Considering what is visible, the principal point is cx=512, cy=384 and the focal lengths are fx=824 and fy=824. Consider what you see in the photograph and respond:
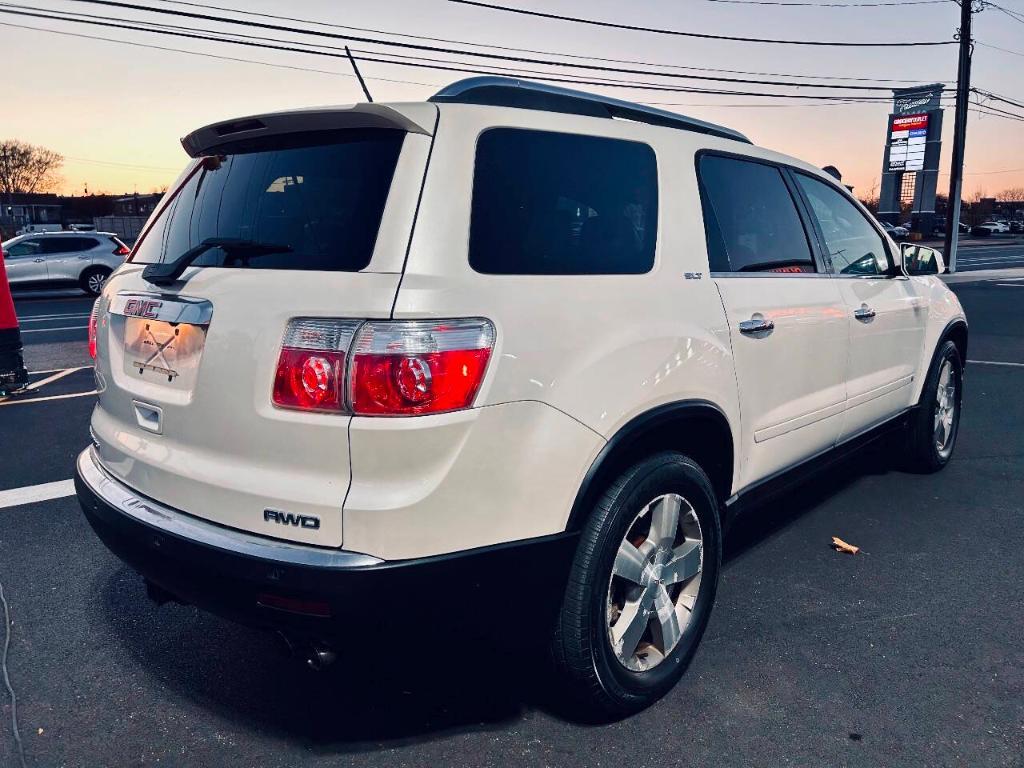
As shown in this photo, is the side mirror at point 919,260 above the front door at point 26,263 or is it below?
above

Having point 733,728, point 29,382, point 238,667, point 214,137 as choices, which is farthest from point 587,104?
point 29,382

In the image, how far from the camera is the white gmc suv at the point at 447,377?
6.73 ft

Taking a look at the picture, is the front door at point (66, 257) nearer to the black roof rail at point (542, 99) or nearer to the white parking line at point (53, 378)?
the white parking line at point (53, 378)

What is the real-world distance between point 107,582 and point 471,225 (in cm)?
256

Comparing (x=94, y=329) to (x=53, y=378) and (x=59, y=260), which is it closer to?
(x=53, y=378)

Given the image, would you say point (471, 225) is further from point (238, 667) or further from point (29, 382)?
point (29, 382)

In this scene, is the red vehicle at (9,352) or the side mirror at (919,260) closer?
the side mirror at (919,260)

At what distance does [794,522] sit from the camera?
4.43 metres

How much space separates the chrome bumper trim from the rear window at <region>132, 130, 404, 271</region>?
28.8 inches

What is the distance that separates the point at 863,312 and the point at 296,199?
2.80 meters

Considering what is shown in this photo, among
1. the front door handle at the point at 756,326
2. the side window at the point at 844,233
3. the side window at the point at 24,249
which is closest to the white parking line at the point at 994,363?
the side window at the point at 844,233

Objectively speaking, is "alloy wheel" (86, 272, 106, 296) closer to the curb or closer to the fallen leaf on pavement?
the fallen leaf on pavement

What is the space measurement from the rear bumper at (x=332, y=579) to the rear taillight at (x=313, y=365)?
370mm

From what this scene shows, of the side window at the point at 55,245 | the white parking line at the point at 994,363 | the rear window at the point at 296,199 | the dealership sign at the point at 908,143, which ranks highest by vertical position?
the dealership sign at the point at 908,143
